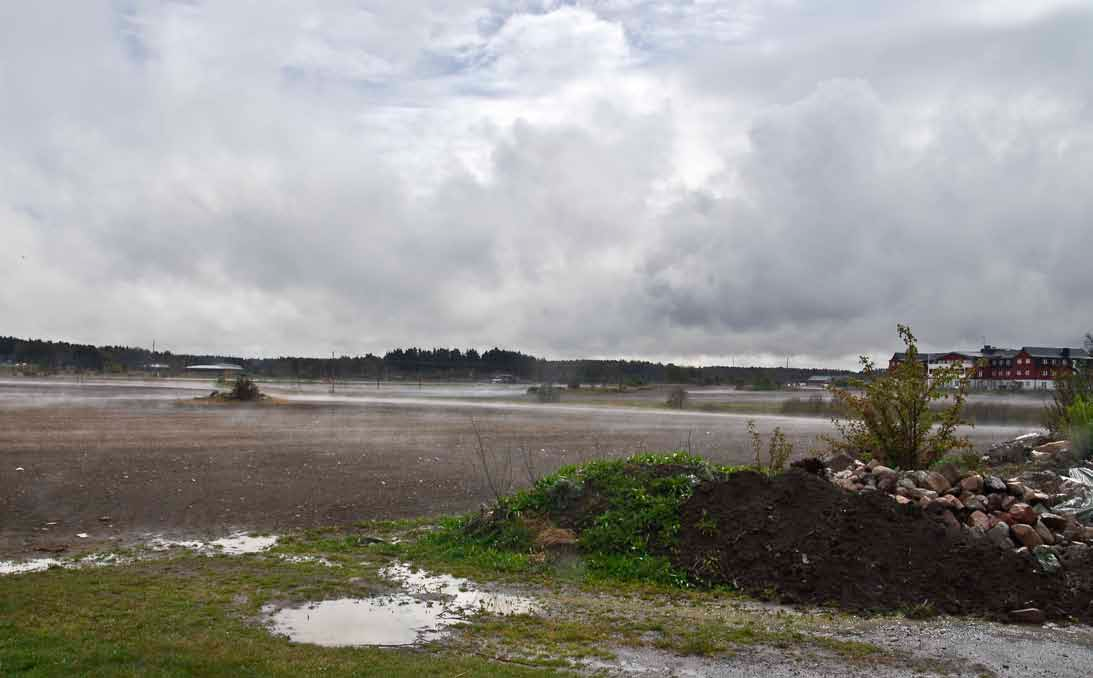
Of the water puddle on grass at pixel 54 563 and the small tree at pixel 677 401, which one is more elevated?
the small tree at pixel 677 401

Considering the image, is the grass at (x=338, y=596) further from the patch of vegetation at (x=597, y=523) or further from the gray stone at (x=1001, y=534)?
the gray stone at (x=1001, y=534)

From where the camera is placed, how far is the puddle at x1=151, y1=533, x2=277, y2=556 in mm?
12000

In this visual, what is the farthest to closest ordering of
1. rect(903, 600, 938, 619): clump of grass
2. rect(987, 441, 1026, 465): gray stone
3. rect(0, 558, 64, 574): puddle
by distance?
rect(987, 441, 1026, 465): gray stone < rect(0, 558, 64, 574): puddle < rect(903, 600, 938, 619): clump of grass

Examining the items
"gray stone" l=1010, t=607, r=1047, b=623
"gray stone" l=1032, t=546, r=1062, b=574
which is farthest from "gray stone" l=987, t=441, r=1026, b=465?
"gray stone" l=1010, t=607, r=1047, b=623

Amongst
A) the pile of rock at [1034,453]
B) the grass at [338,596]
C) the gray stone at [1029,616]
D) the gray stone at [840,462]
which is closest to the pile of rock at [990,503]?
the gray stone at [1029,616]

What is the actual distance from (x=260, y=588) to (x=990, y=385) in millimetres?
87338

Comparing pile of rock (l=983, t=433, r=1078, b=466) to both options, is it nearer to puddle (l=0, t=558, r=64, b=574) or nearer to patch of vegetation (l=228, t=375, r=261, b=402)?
puddle (l=0, t=558, r=64, b=574)

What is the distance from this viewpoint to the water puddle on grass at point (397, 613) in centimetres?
784

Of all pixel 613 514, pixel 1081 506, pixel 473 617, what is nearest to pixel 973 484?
pixel 1081 506

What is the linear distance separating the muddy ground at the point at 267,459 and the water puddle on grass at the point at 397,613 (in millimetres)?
5253

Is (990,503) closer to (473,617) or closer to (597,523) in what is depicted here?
(597,523)

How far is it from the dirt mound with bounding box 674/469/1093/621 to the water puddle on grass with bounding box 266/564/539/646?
275cm

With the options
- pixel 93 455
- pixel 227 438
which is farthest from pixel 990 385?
pixel 93 455

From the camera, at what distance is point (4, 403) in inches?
1735
